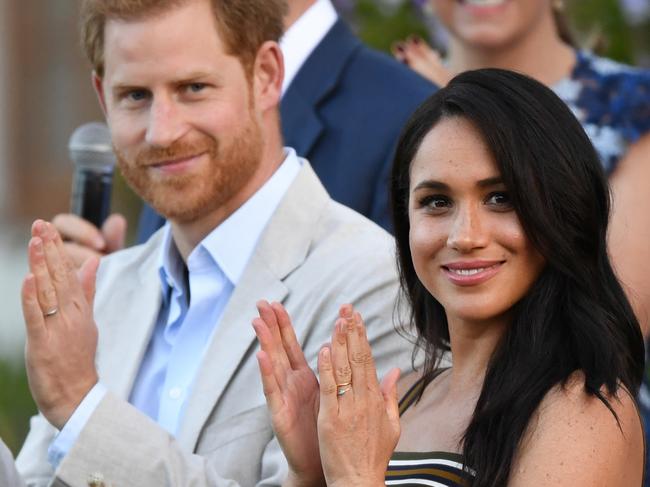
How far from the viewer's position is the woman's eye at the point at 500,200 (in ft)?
10.4

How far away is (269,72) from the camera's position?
13.9ft

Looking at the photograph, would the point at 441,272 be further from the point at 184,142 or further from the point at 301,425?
the point at 184,142

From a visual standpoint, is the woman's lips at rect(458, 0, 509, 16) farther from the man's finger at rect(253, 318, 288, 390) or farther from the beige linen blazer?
the man's finger at rect(253, 318, 288, 390)

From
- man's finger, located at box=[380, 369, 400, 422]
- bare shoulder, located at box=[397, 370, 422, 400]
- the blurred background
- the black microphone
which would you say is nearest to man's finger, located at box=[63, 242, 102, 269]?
the black microphone

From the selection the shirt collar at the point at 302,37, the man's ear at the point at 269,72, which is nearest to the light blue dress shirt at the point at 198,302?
the man's ear at the point at 269,72

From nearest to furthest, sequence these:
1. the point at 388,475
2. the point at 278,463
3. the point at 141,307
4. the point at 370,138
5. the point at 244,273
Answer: the point at 388,475 < the point at 278,463 < the point at 244,273 < the point at 141,307 < the point at 370,138

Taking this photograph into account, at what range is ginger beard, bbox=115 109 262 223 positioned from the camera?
404cm

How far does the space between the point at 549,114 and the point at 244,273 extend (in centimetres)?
101

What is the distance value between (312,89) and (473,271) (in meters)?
1.58

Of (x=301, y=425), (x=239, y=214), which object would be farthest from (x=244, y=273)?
A: (x=301, y=425)

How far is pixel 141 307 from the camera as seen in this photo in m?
4.21

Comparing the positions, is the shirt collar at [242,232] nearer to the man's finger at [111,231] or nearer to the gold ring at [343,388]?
the man's finger at [111,231]

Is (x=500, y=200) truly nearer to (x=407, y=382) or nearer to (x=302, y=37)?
(x=407, y=382)

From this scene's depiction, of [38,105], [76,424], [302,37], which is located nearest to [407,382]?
[76,424]
